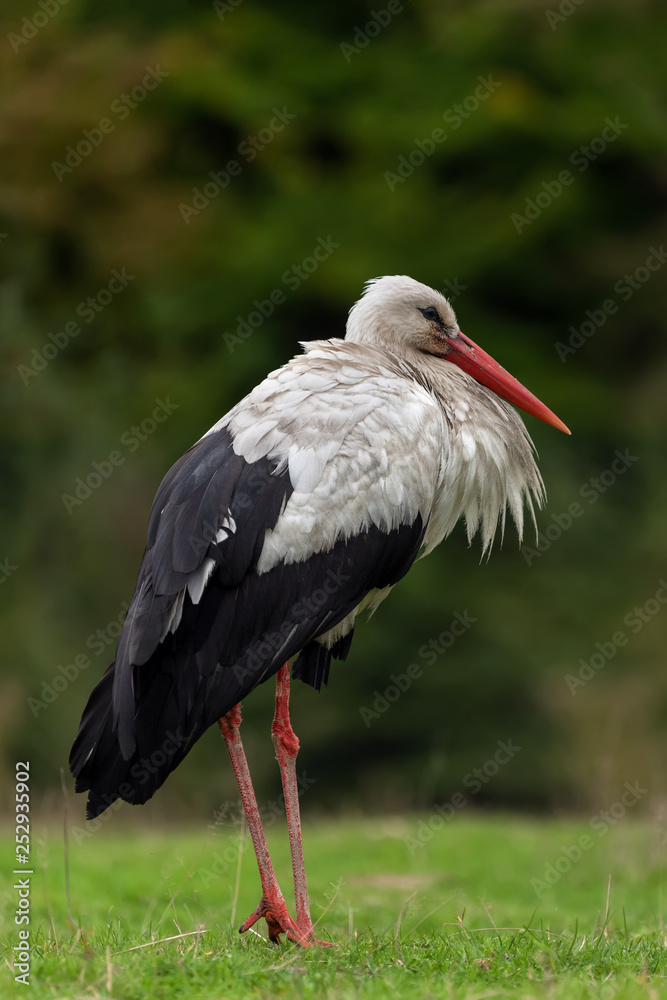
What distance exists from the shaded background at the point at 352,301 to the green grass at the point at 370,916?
443 centimetres

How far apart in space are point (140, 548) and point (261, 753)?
290 cm

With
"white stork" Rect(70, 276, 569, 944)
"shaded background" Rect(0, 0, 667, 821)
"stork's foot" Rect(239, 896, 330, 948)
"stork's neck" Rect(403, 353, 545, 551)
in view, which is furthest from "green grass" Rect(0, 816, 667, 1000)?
"shaded background" Rect(0, 0, 667, 821)

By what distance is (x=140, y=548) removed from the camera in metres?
16.5

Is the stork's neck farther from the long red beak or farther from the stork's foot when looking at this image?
the stork's foot

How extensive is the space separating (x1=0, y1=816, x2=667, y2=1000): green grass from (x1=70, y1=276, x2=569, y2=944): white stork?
504 mm

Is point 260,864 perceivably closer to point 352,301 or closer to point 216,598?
point 216,598

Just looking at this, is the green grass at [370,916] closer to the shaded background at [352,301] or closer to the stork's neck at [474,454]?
the stork's neck at [474,454]

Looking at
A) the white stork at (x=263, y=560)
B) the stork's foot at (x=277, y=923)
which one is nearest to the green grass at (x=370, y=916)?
the stork's foot at (x=277, y=923)

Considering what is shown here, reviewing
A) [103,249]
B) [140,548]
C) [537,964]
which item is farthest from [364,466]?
[103,249]

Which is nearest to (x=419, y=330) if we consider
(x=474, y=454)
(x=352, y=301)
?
(x=474, y=454)

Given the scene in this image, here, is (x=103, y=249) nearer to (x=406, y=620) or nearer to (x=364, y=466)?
(x=406, y=620)

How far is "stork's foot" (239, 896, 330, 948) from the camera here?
4605 mm

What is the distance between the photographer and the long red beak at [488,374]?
587 cm

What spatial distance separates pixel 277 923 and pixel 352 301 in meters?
13.7
